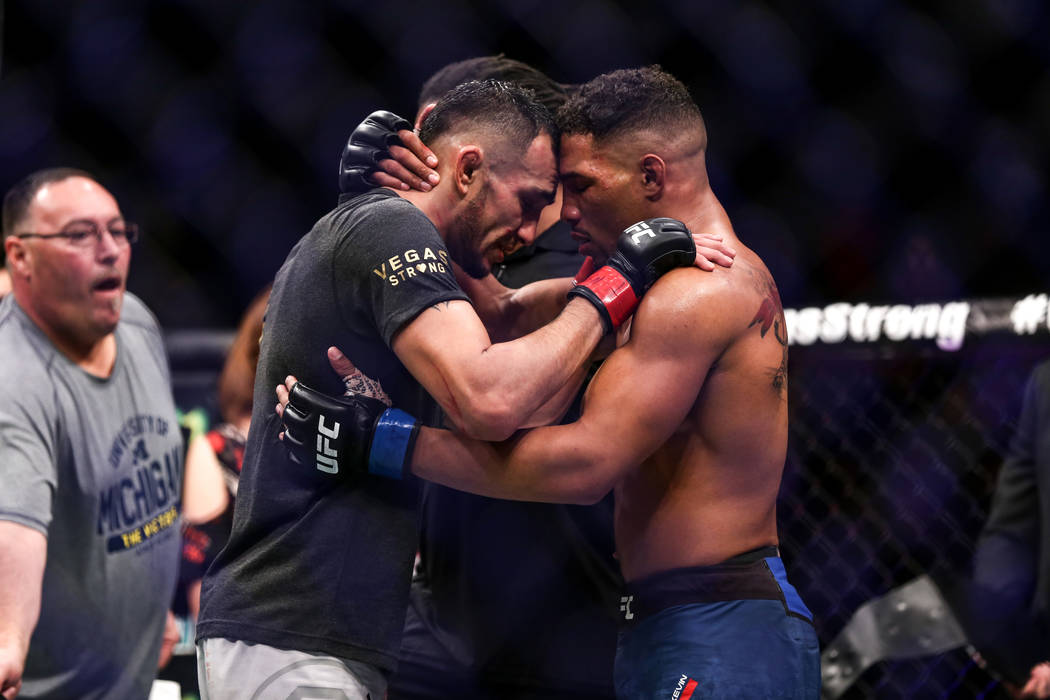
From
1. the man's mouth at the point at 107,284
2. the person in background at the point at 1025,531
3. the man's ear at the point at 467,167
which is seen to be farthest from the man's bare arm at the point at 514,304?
the person in background at the point at 1025,531

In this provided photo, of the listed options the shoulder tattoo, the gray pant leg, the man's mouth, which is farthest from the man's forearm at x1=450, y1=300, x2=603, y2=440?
the man's mouth

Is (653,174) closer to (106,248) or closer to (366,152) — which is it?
(366,152)

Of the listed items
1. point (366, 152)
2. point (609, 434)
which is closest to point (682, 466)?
point (609, 434)

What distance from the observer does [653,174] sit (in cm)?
173

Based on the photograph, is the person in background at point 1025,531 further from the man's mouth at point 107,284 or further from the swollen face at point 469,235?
the man's mouth at point 107,284

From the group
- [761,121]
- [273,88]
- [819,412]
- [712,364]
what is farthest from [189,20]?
[712,364]

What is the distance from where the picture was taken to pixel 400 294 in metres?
1.46

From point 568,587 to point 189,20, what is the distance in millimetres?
2659

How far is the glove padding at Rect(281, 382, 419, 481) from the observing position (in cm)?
146

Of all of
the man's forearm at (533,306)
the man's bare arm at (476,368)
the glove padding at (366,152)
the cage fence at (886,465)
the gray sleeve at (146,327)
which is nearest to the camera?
the man's bare arm at (476,368)

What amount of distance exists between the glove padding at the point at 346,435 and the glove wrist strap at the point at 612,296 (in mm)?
309

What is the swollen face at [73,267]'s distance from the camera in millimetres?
2289

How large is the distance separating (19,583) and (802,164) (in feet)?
8.23

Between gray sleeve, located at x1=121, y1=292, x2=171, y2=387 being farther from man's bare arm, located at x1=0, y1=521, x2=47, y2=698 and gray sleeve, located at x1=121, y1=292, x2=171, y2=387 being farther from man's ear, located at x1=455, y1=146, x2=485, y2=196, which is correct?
man's ear, located at x1=455, y1=146, x2=485, y2=196
